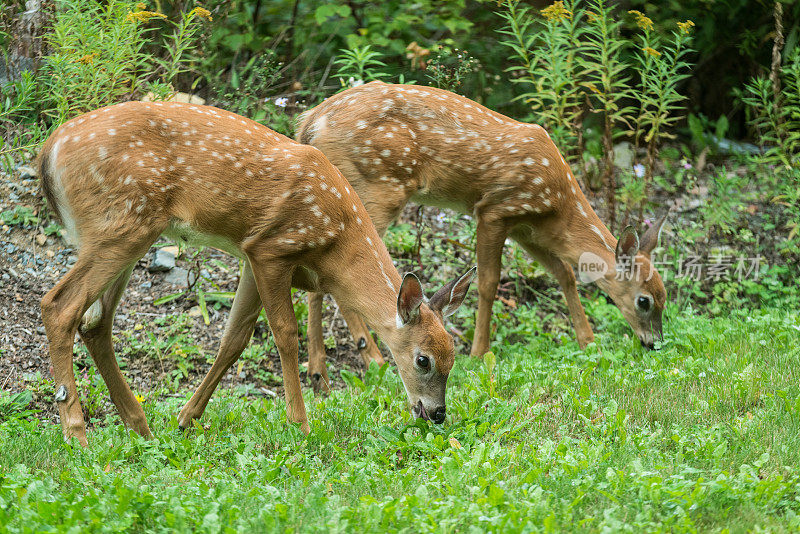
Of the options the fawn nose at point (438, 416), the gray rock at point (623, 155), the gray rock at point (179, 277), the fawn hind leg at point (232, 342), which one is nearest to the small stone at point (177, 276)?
the gray rock at point (179, 277)

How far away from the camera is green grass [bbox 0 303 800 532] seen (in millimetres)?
3660

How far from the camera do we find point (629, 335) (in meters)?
7.63

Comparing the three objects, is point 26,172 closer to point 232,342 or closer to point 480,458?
point 232,342

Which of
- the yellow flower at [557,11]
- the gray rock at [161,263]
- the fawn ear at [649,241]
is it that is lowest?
the gray rock at [161,263]

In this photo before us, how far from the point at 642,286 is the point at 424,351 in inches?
104

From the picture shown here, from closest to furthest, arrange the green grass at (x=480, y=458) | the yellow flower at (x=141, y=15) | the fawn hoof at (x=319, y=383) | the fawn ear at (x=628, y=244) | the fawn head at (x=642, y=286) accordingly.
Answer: the green grass at (x=480, y=458), the yellow flower at (x=141, y=15), the fawn hoof at (x=319, y=383), the fawn ear at (x=628, y=244), the fawn head at (x=642, y=286)

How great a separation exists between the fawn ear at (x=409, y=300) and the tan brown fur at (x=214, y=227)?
0.02 m

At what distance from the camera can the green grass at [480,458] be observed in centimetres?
366

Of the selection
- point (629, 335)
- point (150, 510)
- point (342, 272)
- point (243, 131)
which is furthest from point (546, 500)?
point (629, 335)

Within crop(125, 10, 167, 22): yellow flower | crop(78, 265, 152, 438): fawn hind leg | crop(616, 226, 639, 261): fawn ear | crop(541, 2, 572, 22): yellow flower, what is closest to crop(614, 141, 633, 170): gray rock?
crop(541, 2, 572, 22): yellow flower

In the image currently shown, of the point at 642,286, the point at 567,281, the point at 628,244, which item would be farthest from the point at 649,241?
the point at 567,281

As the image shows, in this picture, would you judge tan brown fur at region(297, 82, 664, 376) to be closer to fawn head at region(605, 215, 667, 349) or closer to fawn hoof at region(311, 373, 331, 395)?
fawn head at region(605, 215, 667, 349)

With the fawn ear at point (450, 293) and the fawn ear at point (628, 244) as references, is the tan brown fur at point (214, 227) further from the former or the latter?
the fawn ear at point (628, 244)

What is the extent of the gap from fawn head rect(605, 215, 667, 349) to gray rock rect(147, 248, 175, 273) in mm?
3640
